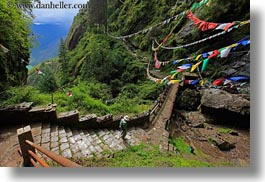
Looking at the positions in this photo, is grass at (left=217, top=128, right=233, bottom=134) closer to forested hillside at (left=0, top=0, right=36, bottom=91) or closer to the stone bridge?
the stone bridge

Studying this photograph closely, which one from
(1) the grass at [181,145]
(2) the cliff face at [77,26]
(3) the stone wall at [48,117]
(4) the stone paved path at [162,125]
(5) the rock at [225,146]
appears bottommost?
(1) the grass at [181,145]

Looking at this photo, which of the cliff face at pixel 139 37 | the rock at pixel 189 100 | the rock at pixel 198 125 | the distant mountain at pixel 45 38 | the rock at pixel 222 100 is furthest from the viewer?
the rock at pixel 189 100

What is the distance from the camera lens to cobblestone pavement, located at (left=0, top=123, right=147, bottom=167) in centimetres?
300

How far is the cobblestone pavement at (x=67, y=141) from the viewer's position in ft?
9.83

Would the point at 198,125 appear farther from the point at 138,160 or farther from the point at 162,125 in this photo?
the point at 138,160

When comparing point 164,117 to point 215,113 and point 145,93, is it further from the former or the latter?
point 145,93

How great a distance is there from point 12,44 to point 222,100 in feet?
15.7

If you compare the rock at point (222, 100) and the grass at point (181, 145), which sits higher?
the rock at point (222, 100)

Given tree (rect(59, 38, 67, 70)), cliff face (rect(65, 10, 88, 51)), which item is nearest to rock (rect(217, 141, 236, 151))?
cliff face (rect(65, 10, 88, 51))

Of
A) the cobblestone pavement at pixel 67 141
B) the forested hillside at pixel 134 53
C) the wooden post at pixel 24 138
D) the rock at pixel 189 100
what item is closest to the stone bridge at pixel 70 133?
the cobblestone pavement at pixel 67 141

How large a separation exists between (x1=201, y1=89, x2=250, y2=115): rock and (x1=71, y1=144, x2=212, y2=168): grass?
2.14m

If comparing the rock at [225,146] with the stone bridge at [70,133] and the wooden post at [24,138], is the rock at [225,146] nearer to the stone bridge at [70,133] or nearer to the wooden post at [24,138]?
the stone bridge at [70,133]

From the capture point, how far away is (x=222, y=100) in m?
5.55

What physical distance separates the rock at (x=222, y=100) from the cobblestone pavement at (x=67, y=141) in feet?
7.30
